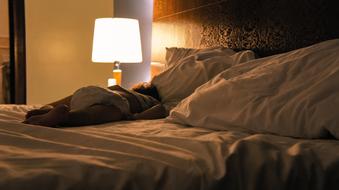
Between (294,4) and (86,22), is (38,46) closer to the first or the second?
(86,22)

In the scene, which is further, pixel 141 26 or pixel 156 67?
pixel 141 26

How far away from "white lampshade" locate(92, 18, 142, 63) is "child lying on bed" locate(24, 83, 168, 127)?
3.48ft

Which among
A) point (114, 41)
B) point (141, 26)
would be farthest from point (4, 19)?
point (114, 41)

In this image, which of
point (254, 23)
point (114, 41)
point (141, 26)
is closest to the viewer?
point (254, 23)

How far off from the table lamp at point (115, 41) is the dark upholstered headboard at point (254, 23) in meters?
0.31

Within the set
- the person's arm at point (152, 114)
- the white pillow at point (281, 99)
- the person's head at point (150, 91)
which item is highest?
the white pillow at point (281, 99)

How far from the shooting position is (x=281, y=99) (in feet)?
3.18

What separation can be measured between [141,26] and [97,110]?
2058 mm

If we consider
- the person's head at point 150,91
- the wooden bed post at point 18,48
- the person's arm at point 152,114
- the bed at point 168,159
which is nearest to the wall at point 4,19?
the wooden bed post at point 18,48

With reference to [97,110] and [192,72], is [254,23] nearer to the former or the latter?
[192,72]

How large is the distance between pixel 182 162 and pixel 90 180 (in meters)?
0.17

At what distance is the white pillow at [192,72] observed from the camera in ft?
5.11

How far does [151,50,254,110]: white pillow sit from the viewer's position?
156 centimetres

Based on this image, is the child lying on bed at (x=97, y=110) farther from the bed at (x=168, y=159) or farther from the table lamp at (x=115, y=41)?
the table lamp at (x=115, y=41)
